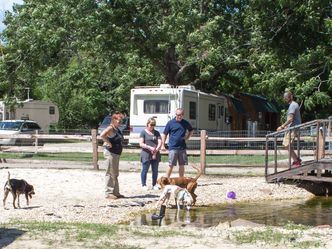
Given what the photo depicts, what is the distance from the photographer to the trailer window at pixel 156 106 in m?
25.0

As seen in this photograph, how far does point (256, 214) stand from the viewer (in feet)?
37.5

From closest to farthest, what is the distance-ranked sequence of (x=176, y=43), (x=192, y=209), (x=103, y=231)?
1. (x=103, y=231)
2. (x=192, y=209)
3. (x=176, y=43)

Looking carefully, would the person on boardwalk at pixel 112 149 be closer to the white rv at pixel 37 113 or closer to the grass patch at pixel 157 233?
the grass patch at pixel 157 233

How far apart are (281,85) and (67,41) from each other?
9619 millimetres

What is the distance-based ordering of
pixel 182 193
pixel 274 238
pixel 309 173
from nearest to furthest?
1. pixel 274 238
2. pixel 182 193
3. pixel 309 173

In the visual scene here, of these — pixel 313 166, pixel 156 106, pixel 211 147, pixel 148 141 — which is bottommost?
pixel 313 166

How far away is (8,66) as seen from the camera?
27750 millimetres

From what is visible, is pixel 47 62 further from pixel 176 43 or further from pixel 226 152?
pixel 226 152

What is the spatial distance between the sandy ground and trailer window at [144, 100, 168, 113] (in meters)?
7.60

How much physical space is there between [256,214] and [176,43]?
48.0ft

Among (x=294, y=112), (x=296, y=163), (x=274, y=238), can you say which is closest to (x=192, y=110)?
(x=296, y=163)

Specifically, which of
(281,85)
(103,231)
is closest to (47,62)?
(281,85)

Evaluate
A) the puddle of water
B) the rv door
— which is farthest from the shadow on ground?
the rv door

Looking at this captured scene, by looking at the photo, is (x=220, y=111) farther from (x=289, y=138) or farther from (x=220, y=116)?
(x=289, y=138)
